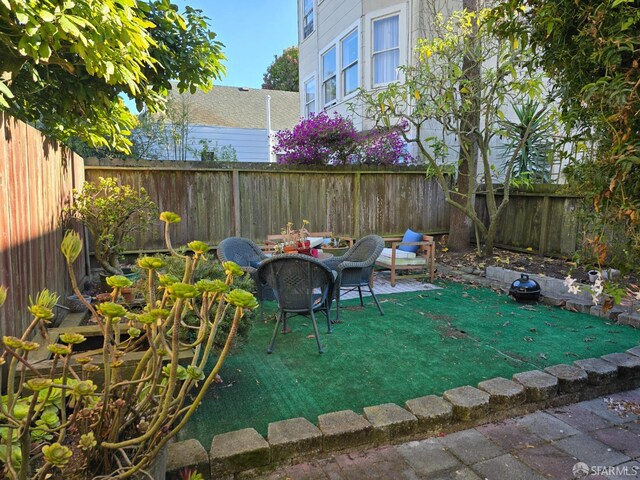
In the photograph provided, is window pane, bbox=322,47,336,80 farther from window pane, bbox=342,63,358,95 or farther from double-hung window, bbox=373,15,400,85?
double-hung window, bbox=373,15,400,85

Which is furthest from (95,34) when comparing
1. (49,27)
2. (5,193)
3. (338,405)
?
(338,405)

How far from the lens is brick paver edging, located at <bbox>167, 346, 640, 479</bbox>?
1.80m

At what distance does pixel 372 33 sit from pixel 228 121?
7.04 m

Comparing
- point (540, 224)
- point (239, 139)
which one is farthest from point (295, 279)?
point (239, 139)

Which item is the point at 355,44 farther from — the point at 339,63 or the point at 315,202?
the point at 315,202

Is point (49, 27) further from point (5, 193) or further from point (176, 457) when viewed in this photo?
point (176, 457)

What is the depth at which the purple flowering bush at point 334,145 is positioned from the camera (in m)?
7.31

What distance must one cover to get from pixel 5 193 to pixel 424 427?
2.57 meters

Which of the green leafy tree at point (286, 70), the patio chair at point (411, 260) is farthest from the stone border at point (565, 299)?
the green leafy tree at point (286, 70)

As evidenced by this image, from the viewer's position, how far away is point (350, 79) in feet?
32.6

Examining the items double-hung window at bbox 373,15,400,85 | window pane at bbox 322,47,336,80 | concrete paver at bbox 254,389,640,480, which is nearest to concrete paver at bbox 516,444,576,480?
concrete paver at bbox 254,389,640,480

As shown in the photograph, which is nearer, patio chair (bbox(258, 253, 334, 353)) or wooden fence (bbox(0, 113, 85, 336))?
wooden fence (bbox(0, 113, 85, 336))

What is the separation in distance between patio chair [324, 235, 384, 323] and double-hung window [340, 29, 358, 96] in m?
6.43

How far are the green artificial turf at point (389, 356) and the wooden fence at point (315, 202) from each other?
2.60 meters
